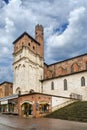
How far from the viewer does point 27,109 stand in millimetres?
37281

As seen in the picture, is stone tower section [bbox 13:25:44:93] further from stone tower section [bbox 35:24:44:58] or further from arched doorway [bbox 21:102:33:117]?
arched doorway [bbox 21:102:33:117]

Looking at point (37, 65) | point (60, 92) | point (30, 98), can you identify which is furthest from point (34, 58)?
point (30, 98)

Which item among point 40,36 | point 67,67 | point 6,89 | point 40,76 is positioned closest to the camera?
point 67,67

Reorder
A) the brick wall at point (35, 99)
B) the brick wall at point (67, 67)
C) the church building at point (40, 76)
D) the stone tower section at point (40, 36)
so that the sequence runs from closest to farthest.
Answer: the brick wall at point (35, 99)
the church building at point (40, 76)
the brick wall at point (67, 67)
the stone tower section at point (40, 36)

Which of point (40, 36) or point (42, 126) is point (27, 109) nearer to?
point (42, 126)

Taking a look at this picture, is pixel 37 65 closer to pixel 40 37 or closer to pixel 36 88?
pixel 36 88

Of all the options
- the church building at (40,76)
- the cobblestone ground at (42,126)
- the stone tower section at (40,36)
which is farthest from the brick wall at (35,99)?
the stone tower section at (40,36)

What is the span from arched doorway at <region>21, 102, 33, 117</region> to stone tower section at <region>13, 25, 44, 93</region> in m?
14.8

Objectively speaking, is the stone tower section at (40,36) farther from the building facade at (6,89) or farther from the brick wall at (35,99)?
the brick wall at (35,99)

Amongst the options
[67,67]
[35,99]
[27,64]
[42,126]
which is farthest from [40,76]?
[42,126]

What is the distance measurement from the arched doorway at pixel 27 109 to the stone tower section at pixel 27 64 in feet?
48.7

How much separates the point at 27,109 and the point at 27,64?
65.8 ft

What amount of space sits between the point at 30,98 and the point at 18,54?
2409 cm

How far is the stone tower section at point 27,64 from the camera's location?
54812 millimetres
